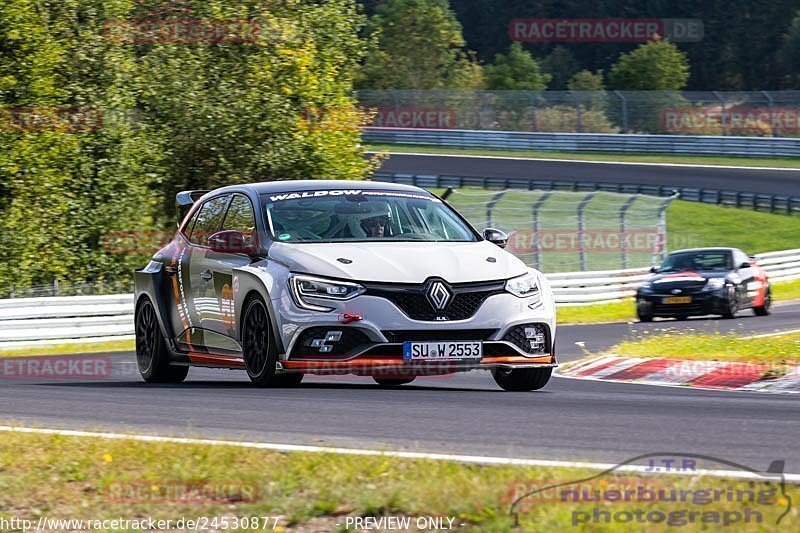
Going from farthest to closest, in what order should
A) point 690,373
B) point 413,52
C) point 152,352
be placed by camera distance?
point 413,52 → point 690,373 → point 152,352

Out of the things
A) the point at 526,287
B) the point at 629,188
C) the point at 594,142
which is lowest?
the point at 629,188

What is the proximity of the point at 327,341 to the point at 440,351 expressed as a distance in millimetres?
777

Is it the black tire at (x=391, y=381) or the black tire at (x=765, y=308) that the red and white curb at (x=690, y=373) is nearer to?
the black tire at (x=391, y=381)

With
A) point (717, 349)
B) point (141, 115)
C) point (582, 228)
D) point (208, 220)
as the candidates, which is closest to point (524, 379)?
point (208, 220)

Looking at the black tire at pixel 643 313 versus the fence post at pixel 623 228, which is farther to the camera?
the fence post at pixel 623 228

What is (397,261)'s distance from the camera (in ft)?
30.3

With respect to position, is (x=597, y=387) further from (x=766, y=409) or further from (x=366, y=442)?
(x=366, y=442)

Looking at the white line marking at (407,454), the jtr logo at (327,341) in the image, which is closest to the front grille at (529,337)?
the jtr logo at (327,341)

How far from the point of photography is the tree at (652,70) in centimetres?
Result: 8275

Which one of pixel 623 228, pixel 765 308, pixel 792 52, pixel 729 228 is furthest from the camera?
pixel 792 52

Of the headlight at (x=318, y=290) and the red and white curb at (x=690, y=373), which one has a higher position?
the headlight at (x=318, y=290)

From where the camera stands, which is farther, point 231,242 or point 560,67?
point 560,67

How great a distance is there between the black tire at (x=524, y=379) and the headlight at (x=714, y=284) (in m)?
13.8

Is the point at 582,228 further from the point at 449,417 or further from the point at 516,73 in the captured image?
the point at 516,73
